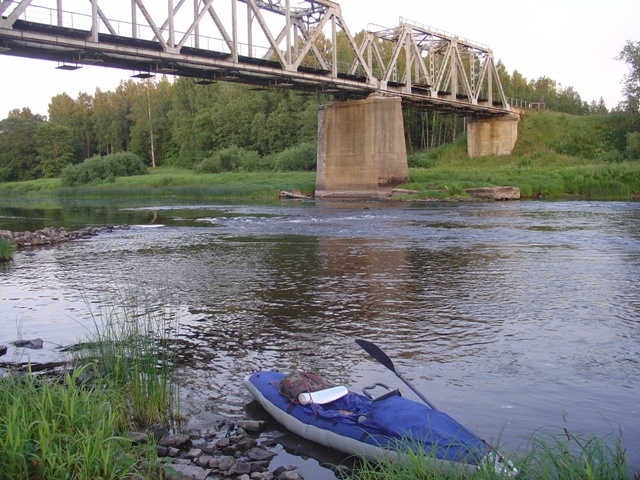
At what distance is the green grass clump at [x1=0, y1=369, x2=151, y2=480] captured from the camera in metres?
4.57

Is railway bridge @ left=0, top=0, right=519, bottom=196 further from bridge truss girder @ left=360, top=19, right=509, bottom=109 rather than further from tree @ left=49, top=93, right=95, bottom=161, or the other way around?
tree @ left=49, top=93, right=95, bottom=161

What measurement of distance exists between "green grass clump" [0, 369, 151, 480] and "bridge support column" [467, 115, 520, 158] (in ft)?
239

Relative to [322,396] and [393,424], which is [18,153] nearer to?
[322,396]

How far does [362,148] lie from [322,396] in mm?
48987

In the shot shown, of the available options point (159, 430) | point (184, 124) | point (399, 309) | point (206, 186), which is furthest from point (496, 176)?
point (184, 124)

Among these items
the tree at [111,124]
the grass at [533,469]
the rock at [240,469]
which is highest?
the tree at [111,124]

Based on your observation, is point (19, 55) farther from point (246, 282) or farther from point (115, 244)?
point (246, 282)

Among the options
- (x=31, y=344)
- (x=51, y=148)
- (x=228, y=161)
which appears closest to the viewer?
(x=31, y=344)

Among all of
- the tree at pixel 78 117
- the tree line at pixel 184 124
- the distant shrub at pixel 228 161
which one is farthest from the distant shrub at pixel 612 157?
the tree at pixel 78 117

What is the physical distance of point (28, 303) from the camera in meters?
12.5

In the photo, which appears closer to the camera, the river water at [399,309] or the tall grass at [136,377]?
the tall grass at [136,377]

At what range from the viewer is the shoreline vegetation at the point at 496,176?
47.8m

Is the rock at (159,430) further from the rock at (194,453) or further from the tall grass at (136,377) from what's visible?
the rock at (194,453)

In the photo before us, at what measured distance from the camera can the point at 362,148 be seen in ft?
178
